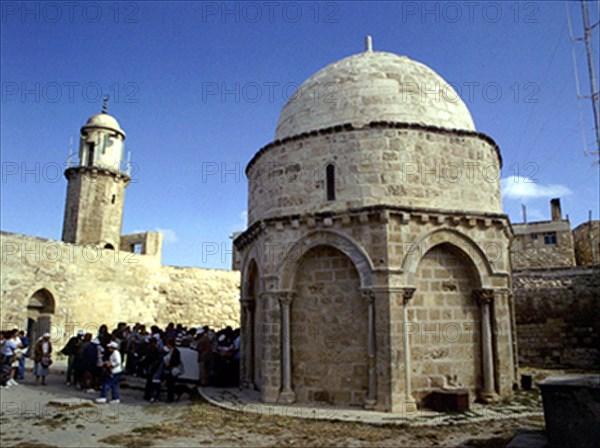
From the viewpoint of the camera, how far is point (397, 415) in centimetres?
828

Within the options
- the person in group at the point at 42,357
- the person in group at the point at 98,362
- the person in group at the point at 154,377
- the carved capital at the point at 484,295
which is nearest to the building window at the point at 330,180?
the carved capital at the point at 484,295

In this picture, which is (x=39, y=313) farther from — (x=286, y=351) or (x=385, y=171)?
(x=385, y=171)

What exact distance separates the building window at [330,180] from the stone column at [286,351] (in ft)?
7.24

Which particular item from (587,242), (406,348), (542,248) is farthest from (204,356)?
(587,242)

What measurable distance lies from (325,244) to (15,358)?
867cm

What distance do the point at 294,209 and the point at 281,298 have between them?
192 centimetres

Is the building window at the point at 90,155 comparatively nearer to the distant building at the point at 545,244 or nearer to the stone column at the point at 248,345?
the stone column at the point at 248,345

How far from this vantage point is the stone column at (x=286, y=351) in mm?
9375

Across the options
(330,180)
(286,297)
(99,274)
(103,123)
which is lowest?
(286,297)

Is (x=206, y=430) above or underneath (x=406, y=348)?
underneath

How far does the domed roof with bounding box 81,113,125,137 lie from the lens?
27.6m

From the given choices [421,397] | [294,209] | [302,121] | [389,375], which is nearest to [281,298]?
[294,209]

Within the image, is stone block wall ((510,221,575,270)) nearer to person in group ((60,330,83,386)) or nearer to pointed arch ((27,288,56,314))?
pointed arch ((27,288,56,314))

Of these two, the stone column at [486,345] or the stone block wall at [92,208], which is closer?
the stone column at [486,345]
